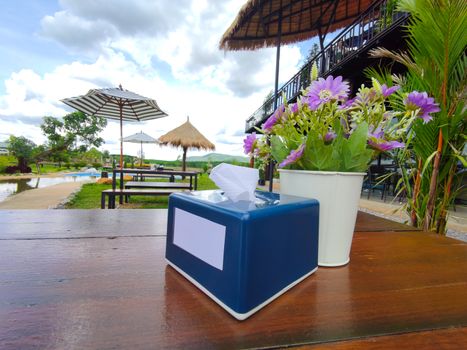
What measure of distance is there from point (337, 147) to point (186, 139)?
27.2 ft

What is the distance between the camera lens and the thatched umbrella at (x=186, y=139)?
334 inches

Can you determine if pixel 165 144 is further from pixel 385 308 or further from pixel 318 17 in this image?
pixel 385 308

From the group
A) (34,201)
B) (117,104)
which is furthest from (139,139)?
(34,201)

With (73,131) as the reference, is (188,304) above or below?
below

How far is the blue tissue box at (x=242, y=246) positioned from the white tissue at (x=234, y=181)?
0.08 feet

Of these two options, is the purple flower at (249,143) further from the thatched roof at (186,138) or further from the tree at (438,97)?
the thatched roof at (186,138)

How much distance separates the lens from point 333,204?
52 centimetres

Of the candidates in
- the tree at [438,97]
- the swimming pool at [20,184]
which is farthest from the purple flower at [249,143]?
the swimming pool at [20,184]

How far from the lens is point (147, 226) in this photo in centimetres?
82

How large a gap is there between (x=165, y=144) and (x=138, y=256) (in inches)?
340

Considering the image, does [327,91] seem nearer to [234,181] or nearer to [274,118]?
[274,118]

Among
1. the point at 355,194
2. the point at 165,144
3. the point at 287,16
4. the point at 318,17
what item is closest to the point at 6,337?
the point at 355,194

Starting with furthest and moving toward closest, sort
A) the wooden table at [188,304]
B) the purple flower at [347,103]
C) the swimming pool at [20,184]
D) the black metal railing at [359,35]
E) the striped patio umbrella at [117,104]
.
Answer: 1. the swimming pool at [20,184]
2. the striped patio umbrella at [117,104]
3. the black metal railing at [359,35]
4. the purple flower at [347,103]
5. the wooden table at [188,304]

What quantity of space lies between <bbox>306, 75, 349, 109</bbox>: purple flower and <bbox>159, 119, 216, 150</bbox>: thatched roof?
322 inches
